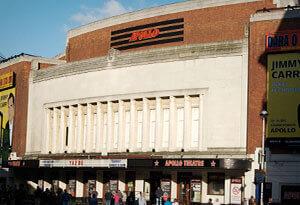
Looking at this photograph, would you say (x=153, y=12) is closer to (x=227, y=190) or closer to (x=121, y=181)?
(x=121, y=181)

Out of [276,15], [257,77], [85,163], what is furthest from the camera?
[85,163]

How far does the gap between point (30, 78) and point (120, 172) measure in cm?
1632

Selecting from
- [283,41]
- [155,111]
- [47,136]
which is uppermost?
[283,41]

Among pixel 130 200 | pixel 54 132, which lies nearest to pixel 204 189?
pixel 130 200

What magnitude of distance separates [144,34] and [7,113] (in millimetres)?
17384

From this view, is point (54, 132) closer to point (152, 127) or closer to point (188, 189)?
point (152, 127)

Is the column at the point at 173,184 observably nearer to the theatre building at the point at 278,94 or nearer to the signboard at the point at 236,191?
the signboard at the point at 236,191

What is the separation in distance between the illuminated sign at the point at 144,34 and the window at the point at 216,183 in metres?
15.6

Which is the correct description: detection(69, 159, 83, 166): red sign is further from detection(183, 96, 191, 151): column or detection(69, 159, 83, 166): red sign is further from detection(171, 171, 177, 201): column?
detection(183, 96, 191, 151): column

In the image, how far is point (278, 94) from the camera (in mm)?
39688

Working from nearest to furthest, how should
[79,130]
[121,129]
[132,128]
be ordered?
1. [132,128]
2. [121,129]
3. [79,130]

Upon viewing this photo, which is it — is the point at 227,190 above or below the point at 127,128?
below

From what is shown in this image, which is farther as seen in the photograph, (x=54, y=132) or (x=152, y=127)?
(x=54, y=132)

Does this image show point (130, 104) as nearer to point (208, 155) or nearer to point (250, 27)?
point (208, 155)
